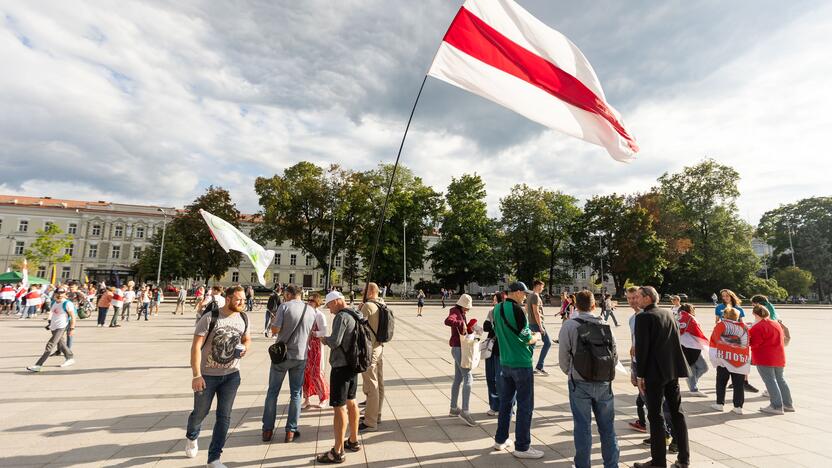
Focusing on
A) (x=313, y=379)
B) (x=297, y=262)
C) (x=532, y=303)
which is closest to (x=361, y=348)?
(x=313, y=379)

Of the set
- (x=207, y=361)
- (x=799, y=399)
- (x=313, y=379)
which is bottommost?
(x=799, y=399)

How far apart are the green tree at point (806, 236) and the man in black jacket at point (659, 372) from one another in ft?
271

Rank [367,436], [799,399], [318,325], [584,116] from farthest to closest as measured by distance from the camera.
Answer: [799,399], [318,325], [584,116], [367,436]

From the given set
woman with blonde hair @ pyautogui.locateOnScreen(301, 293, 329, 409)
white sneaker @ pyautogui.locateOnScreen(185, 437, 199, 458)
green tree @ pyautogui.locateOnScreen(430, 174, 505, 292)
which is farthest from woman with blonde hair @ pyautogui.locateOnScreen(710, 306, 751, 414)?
green tree @ pyautogui.locateOnScreen(430, 174, 505, 292)

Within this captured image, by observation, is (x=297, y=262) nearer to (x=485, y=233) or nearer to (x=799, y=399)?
(x=485, y=233)

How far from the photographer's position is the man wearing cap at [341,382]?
4.54m

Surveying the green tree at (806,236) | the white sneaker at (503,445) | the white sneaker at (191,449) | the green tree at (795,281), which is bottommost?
the white sneaker at (503,445)

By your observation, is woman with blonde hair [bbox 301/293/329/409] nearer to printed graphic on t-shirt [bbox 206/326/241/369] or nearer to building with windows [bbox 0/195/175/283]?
printed graphic on t-shirt [bbox 206/326/241/369]

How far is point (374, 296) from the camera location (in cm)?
568

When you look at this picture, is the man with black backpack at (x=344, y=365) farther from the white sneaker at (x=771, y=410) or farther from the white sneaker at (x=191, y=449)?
the white sneaker at (x=771, y=410)

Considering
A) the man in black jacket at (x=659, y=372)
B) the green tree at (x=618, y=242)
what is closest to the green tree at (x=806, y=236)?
the green tree at (x=618, y=242)

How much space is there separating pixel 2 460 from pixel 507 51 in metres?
8.21

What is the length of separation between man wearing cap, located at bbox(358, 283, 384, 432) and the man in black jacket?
3.29 meters

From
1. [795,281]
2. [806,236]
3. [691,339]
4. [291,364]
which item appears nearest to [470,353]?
[291,364]
